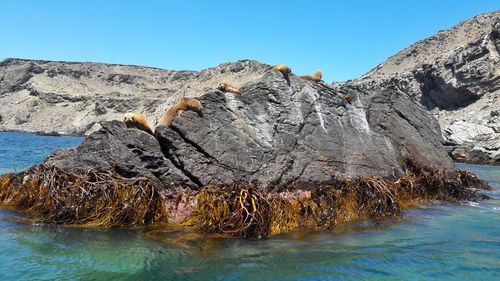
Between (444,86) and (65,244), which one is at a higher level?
(444,86)

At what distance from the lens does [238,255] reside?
7.34 meters

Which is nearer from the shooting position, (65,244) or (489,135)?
(65,244)

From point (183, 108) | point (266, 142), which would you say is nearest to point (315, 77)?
point (266, 142)

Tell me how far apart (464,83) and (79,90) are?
101307 mm

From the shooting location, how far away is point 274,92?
41.3ft

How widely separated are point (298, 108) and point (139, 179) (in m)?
5.13

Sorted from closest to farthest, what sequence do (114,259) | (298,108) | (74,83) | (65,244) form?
(114,259) → (65,244) → (298,108) → (74,83)

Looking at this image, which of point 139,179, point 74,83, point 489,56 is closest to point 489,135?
point 489,56

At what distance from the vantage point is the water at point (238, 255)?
6410mm

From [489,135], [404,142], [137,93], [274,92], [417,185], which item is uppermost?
[137,93]

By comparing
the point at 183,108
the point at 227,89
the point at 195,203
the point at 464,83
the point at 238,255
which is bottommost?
the point at 238,255

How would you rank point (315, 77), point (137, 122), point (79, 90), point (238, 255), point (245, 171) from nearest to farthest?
point (238, 255)
point (245, 171)
point (137, 122)
point (315, 77)
point (79, 90)

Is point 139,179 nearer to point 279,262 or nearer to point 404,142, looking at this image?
point 279,262

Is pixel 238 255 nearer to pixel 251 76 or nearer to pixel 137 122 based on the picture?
pixel 137 122
